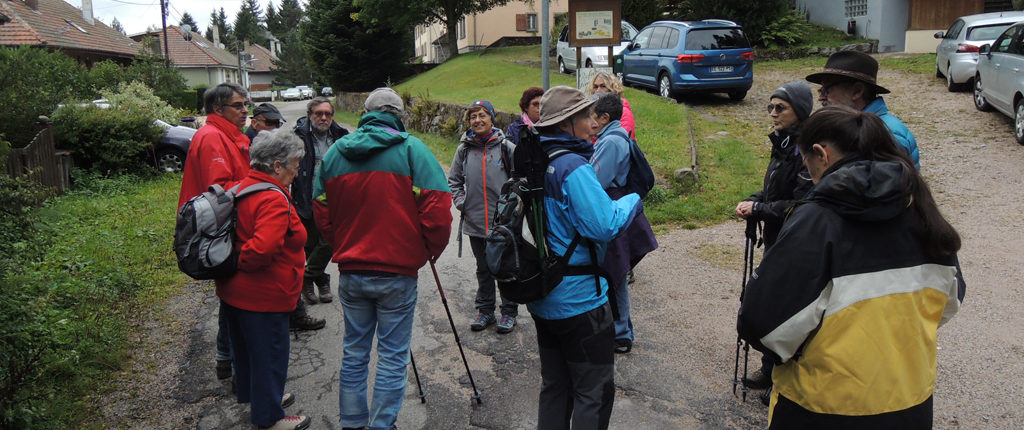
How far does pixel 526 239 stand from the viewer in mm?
2910

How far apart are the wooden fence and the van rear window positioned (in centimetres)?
1143

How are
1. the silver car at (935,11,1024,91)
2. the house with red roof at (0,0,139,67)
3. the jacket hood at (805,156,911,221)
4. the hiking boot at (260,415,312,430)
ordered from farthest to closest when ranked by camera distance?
the house with red roof at (0,0,139,67) → the silver car at (935,11,1024,91) → the hiking boot at (260,415,312,430) → the jacket hood at (805,156,911,221)

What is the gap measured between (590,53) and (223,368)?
618 inches

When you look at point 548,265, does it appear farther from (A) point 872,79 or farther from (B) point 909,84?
(B) point 909,84

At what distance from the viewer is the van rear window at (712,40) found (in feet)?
44.8

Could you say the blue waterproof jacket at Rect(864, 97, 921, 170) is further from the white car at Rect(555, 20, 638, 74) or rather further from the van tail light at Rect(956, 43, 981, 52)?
the white car at Rect(555, 20, 638, 74)

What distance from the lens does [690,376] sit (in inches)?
175

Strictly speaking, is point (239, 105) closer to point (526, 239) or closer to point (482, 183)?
point (482, 183)

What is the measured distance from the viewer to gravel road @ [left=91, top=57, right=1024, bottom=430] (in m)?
3.98

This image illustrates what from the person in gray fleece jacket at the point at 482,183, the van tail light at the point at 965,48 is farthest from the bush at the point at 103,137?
the van tail light at the point at 965,48

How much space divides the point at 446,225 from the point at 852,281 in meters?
2.16

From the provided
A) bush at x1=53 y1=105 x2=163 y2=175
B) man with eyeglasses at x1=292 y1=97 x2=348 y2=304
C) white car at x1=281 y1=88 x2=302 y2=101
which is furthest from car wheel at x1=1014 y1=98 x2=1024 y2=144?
white car at x1=281 y1=88 x2=302 y2=101

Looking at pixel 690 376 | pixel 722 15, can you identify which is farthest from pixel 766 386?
pixel 722 15

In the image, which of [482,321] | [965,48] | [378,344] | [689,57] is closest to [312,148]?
[482,321]
